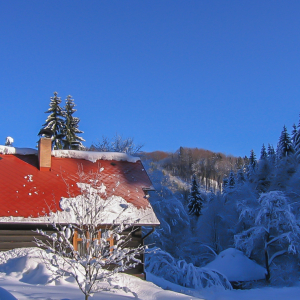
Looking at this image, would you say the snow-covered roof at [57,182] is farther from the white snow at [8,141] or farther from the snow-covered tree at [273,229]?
the snow-covered tree at [273,229]

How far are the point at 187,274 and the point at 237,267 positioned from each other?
9.40 m

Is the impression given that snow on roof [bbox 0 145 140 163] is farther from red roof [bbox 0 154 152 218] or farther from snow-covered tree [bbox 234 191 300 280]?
snow-covered tree [bbox 234 191 300 280]

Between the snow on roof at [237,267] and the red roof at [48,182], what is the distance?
12977mm

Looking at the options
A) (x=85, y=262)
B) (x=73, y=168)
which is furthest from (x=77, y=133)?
(x=85, y=262)

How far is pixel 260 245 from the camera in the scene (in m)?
25.8

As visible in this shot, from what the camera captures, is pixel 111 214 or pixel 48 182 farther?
pixel 48 182

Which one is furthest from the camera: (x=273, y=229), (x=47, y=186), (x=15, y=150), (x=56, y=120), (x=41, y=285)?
(x=56, y=120)

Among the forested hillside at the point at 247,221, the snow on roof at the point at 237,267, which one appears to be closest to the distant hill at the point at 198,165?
the forested hillside at the point at 247,221

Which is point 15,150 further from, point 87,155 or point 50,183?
point 87,155

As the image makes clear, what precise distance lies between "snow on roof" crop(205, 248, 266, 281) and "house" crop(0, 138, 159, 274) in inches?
512

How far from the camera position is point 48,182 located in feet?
42.0

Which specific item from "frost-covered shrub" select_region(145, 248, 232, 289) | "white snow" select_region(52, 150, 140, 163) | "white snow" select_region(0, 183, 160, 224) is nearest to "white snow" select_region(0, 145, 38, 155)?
"white snow" select_region(52, 150, 140, 163)

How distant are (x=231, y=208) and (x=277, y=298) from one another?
2026 centimetres

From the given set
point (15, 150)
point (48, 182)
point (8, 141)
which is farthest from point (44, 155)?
point (8, 141)
